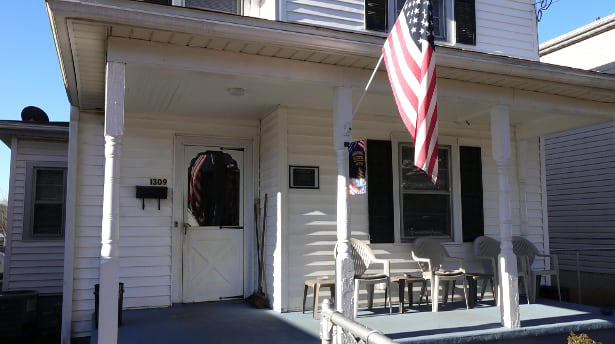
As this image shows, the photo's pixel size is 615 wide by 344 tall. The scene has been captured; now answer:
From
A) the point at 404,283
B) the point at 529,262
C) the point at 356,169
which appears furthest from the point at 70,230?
the point at 529,262

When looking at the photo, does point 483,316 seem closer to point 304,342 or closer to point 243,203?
point 304,342

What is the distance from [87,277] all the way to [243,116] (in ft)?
8.55

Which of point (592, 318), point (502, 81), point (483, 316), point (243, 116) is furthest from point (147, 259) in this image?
point (592, 318)

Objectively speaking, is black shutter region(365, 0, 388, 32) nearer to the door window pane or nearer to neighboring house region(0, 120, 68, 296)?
the door window pane

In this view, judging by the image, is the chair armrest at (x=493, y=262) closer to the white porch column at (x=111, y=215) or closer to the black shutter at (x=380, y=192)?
the black shutter at (x=380, y=192)

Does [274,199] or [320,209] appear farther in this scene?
[320,209]

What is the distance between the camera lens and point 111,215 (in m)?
3.86

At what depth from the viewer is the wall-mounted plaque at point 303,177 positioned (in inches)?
240

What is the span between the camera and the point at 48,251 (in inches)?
332

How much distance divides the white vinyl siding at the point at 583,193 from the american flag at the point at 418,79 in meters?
7.60

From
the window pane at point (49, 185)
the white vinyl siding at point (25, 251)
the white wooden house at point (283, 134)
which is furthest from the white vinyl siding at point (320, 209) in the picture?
the window pane at point (49, 185)

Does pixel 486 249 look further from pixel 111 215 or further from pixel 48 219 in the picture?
pixel 48 219

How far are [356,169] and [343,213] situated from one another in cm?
43

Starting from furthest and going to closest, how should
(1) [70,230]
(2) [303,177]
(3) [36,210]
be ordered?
1. (3) [36,210]
2. (2) [303,177]
3. (1) [70,230]
